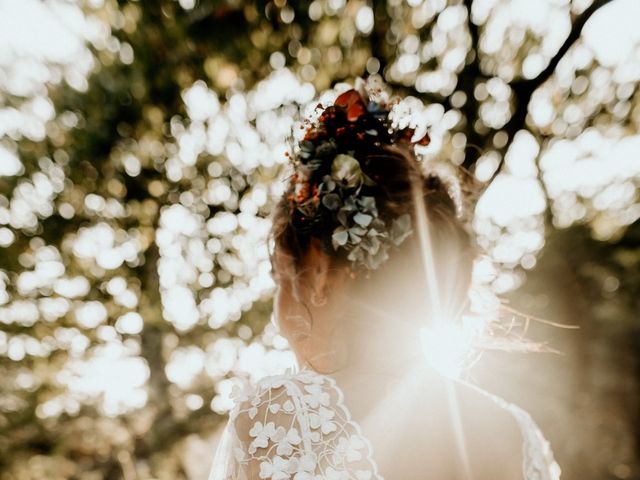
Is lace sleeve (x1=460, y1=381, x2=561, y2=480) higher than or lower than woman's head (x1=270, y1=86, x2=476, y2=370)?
lower

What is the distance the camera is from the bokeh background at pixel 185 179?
19.6 feet

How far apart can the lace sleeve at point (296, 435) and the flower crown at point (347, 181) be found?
48cm

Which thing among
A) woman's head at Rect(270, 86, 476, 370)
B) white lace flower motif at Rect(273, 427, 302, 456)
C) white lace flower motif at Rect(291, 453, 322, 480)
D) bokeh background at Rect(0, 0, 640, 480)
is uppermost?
bokeh background at Rect(0, 0, 640, 480)

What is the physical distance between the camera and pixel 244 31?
530 centimetres

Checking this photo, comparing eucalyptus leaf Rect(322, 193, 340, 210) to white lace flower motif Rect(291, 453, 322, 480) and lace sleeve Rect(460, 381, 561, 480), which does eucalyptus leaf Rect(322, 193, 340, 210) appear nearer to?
lace sleeve Rect(460, 381, 561, 480)

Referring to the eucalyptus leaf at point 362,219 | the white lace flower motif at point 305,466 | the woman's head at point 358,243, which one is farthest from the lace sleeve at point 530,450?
the eucalyptus leaf at point 362,219

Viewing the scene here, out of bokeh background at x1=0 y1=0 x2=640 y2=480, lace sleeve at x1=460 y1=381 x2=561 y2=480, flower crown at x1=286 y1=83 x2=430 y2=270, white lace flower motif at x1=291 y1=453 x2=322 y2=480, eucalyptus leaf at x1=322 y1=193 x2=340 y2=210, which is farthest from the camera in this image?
bokeh background at x1=0 y1=0 x2=640 y2=480

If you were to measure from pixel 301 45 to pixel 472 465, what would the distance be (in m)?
5.65

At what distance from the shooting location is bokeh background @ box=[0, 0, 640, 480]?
5973mm

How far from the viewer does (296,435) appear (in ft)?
4.93

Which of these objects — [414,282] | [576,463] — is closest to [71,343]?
[414,282]

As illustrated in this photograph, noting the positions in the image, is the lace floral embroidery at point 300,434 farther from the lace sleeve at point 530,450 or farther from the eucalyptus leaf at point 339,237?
the eucalyptus leaf at point 339,237

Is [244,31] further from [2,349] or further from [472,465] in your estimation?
[2,349]

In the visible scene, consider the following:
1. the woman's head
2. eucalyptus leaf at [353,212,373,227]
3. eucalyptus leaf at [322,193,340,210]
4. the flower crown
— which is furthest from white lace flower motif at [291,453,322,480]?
eucalyptus leaf at [322,193,340,210]
